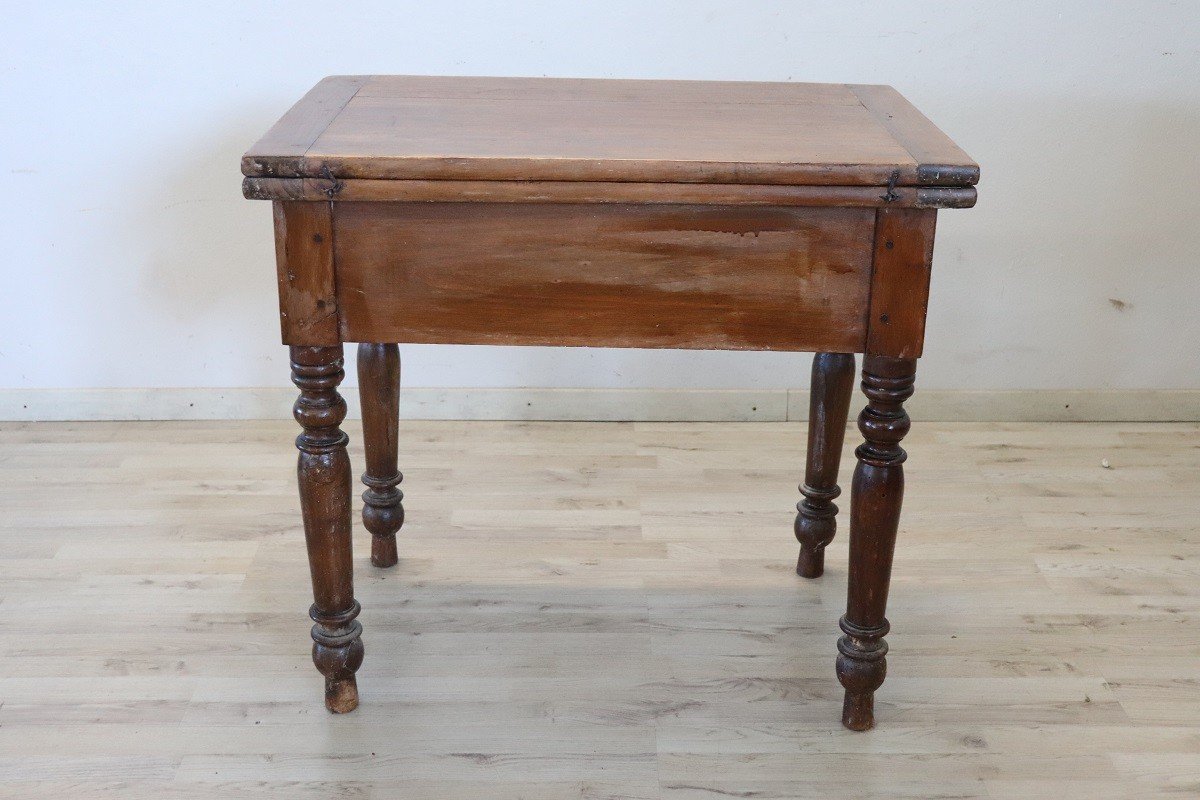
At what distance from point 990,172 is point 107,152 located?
1765 millimetres

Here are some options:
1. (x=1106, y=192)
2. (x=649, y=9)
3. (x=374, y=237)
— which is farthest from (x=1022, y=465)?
(x=374, y=237)

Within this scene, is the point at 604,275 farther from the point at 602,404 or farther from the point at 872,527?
the point at 602,404

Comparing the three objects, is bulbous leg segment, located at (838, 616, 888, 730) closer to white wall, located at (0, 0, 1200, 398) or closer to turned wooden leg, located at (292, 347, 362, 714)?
turned wooden leg, located at (292, 347, 362, 714)

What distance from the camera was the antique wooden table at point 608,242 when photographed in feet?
4.53

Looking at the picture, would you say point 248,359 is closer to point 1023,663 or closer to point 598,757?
point 598,757

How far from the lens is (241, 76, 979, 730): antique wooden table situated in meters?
1.38

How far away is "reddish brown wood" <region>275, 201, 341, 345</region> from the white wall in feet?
3.60

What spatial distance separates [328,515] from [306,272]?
328mm

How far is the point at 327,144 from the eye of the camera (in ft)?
4.71

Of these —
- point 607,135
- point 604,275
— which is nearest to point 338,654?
point 604,275

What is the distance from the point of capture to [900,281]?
56.1 inches

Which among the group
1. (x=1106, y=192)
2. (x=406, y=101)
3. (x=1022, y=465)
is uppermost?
(x=406, y=101)

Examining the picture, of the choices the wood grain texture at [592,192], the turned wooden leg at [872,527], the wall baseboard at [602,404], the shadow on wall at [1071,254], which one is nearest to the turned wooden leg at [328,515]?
Result: the wood grain texture at [592,192]

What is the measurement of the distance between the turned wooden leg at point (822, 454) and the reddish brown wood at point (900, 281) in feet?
1.26
